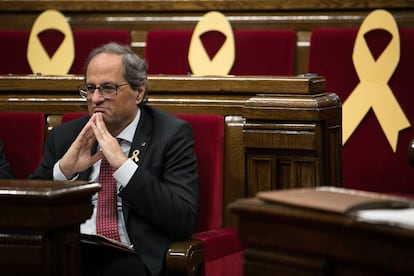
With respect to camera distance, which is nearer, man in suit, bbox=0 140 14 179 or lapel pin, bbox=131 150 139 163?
lapel pin, bbox=131 150 139 163

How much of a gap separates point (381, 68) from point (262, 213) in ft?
5.15

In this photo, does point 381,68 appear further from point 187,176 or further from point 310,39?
point 187,176

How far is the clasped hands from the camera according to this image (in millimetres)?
2090

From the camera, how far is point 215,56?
306 cm

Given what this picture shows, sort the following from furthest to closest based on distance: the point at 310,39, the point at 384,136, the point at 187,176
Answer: the point at 310,39, the point at 384,136, the point at 187,176

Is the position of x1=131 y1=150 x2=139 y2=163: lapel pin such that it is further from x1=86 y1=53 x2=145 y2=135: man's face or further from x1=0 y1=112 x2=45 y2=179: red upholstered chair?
x1=0 y1=112 x2=45 y2=179: red upholstered chair

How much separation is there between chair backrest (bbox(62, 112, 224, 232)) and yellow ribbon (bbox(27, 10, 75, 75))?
3.65 ft

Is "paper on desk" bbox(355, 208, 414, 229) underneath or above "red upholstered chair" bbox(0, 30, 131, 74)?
underneath

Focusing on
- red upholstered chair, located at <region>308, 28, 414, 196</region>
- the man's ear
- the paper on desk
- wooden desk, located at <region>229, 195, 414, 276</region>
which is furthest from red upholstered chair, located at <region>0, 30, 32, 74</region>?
the paper on desk

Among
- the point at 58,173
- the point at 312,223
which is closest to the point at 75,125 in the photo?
the point at 58,173

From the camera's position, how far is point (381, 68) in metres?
2.78

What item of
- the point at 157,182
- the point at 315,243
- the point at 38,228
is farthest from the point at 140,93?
the point at 315,243

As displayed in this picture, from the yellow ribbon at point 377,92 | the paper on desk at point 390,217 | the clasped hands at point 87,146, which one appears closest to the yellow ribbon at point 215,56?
the yellow ribbon at point 377,92

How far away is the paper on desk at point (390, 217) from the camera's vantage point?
1.14 m
